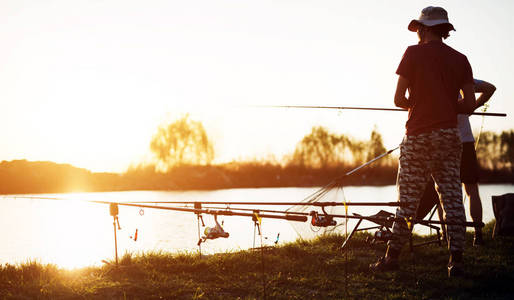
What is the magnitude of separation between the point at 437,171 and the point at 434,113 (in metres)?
0.61

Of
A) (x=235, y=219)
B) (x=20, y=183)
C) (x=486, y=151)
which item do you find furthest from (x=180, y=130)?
(x=20, y=183)

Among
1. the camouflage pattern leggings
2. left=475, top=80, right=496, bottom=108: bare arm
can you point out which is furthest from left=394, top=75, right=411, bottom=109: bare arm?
left=475, top=80, right=496, bottom=108: bare arm

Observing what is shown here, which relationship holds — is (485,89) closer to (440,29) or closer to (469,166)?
(469,166)

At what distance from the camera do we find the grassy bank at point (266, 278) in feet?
14.2

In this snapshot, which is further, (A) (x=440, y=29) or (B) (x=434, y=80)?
(A) (x=440, y=29)

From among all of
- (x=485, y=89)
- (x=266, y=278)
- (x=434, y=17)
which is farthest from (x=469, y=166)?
(x=266, y=278)

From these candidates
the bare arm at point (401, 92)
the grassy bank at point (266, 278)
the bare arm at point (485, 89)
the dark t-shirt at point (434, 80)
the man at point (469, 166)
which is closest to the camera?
the grassy bank at point (266, 278)

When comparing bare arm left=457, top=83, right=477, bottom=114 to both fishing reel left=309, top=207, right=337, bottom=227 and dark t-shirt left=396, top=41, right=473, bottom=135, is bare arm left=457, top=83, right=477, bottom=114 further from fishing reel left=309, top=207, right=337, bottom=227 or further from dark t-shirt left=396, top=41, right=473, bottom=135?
fishing reel left=309, top=207, right=337, bottom=227

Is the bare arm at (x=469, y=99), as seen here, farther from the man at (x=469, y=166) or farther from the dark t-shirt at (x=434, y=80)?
the man at (x=469, y=166)

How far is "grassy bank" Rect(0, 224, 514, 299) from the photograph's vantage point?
4332 mm

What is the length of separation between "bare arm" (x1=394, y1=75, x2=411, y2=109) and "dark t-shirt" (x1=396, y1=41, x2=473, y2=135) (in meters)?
0.05

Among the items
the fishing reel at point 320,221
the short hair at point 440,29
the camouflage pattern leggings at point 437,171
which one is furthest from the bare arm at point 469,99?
the fishing reel at point 320,221

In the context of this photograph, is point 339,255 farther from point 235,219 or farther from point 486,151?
point 486,151

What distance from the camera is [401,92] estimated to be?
4691mm
